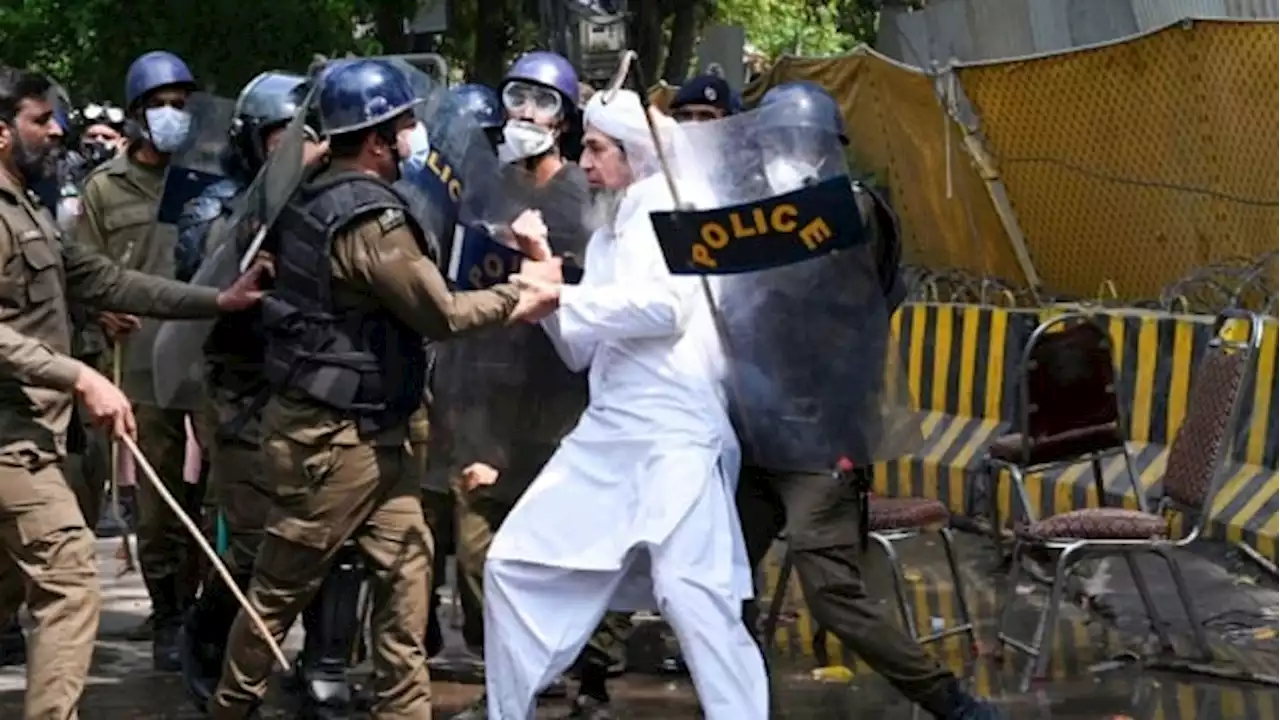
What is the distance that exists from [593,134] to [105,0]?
731 inches

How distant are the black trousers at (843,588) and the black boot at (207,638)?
6.88 ft

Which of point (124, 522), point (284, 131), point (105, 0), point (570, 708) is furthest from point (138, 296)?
point (105, 0)

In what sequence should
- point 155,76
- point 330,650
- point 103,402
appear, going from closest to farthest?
point 103,402 → point 330,650 → point 155,76

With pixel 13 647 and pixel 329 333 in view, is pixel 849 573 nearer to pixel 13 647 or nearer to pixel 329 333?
pixel 329 333

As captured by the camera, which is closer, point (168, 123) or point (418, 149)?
point (418, 149)

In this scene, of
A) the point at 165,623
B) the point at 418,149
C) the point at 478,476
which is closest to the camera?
the point at 478,476

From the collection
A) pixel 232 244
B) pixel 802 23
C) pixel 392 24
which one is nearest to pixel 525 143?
pixel 232 244

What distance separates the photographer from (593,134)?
6.95 meters

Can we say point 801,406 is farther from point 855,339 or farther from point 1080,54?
point 1080,54

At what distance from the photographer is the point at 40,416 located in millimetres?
6758

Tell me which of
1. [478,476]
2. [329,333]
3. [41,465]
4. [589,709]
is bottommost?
[589,709]

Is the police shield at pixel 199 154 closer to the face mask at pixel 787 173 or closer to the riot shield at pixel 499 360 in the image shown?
the riot shield at pixel 499 360

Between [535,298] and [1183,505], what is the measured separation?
2.40 m

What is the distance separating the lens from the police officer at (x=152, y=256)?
29.5 ft
